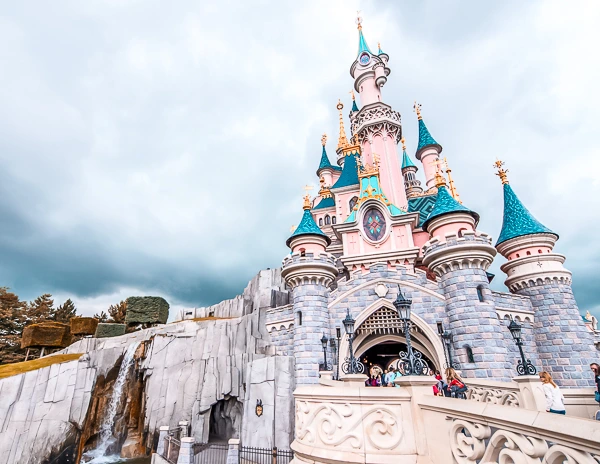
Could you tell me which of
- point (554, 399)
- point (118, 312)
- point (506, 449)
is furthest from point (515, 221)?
point (118, 312)

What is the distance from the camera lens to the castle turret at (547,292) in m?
14.6

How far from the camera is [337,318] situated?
653 inches

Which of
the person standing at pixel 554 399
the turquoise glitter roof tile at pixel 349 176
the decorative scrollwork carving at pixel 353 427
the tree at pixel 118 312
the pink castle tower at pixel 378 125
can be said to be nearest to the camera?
the decorative scrollwork carving at pixel 353 427

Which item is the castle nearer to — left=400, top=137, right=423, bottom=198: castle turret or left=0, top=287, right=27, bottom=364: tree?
left=400, top=137, right=423, bottom=198: castle turret

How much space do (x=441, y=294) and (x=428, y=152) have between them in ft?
63.2

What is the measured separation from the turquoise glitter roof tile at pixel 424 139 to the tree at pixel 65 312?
4490cm

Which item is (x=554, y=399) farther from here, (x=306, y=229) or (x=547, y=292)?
(x=306, y=229)

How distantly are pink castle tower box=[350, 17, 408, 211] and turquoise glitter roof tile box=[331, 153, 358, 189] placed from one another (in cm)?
170

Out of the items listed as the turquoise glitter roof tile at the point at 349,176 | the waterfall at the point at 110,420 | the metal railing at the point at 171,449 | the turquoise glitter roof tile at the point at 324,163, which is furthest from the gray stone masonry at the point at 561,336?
the turquoise glitter roof tile at the point at 324,163

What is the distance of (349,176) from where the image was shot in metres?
28.7

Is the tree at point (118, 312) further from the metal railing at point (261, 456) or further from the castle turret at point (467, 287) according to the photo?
the castle turret at point (467, 287)

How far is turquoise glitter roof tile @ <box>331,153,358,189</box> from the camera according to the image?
28.1m

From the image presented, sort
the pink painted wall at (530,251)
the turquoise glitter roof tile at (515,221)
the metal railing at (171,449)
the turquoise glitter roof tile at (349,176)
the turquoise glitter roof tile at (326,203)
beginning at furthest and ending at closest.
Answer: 1. the turquoise glitter roof tile at (326,203)
2. the turquoise glitter roof tile at (349,176)
3. the turquoise glitter roof tile at (515,221)
4. the pink painted wall at (530,251)
5. the metal railing at (171,449)

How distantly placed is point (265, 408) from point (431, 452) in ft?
40.8
